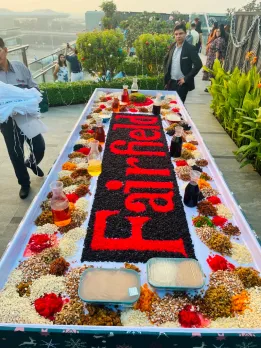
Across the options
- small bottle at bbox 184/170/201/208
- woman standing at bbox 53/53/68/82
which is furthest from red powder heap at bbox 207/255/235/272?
woman standing at bbox 53/53/68/82

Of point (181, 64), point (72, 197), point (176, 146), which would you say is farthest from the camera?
point (181, 64)

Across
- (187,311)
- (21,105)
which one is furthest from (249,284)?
(21,105)

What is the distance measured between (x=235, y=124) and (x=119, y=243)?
16.2 ft

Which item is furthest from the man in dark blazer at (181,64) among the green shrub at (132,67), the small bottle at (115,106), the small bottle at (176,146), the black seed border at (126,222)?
the green shrub at (132,67)

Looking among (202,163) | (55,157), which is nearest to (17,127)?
(55,157)

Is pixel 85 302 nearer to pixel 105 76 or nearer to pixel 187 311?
pixel 187 311

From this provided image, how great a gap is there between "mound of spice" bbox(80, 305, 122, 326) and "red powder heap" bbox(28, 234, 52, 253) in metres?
0.61

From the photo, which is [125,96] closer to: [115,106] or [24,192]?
[115,106]

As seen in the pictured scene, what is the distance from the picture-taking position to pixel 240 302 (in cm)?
163

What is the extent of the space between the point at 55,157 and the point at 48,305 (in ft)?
13.3

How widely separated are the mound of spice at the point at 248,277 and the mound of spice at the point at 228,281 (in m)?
0.03

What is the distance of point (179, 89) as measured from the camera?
231 inches

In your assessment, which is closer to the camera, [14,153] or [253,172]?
[14,153]

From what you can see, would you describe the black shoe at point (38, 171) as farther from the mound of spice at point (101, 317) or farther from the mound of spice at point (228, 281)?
the mound of spice at point (228, 281)
